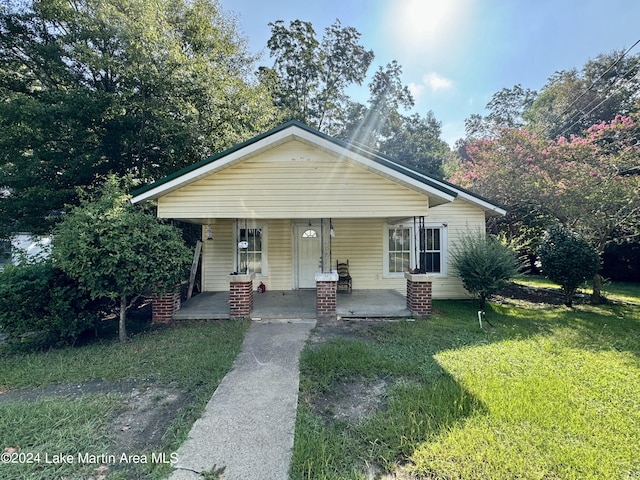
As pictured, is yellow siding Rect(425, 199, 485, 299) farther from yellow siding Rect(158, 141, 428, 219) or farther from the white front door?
the white front door

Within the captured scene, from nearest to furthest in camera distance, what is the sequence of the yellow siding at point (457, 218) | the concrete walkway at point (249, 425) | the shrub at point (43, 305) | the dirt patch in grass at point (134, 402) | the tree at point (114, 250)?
1. the concrete walkway at point (249, 425)
2. the dirt patch in grass at point (134, 402)
3. the shrub at point (43, 305)
4. the tree at point (114, 250)
5. the yellow siding at point (457, 218)

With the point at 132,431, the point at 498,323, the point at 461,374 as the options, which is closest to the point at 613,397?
the point at 461,374

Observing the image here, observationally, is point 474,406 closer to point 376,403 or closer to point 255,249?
point 376,403

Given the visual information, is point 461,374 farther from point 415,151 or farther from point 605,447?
point 415,151

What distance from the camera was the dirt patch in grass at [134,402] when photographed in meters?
2.86

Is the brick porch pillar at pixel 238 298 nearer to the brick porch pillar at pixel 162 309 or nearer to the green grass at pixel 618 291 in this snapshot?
the brick porch pillar at pixel 162 309

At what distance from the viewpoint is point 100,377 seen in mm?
4230

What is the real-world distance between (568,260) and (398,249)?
186 inches

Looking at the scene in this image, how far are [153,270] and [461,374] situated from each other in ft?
18.4

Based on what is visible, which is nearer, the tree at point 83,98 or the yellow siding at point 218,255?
the tree at point 83,98

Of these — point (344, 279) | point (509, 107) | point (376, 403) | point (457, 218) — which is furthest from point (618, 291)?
point (509, 107)

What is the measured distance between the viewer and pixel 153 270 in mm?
5621

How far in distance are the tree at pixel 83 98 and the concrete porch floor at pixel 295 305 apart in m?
4.94

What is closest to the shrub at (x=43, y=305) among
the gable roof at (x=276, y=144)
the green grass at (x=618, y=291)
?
the gable roof at (x=276, y=144)
